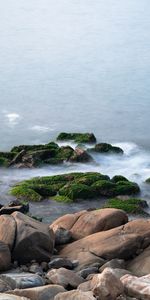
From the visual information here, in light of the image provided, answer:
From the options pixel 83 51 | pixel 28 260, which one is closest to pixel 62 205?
pixel 28 260

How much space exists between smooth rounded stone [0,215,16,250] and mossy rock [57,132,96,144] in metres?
22.3

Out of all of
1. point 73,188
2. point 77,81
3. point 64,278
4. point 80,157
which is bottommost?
point 64,278

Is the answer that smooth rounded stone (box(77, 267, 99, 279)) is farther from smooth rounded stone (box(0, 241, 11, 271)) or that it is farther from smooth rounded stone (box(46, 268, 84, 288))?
smooth rounded stone (box(0, 241, 11, 271))

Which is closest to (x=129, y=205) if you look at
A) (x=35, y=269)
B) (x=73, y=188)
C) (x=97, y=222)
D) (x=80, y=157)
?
(x=73, y=188)

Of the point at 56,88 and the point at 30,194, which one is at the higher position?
the point at 56,88

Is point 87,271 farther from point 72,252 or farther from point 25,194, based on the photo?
point 25,194

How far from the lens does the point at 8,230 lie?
20656mm

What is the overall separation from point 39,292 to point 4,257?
4062mm

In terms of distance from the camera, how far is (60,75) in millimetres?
61688

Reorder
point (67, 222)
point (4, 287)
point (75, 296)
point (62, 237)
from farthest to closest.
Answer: point (67, 222)
point (62, 237)
point (4, 287)
point (75, 296)

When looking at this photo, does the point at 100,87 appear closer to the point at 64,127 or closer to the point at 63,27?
the point at 64,127

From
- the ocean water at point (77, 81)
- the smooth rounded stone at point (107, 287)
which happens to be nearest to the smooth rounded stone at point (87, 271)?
the smooth rounded stone at point (107, 287)

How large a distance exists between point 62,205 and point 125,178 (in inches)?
208

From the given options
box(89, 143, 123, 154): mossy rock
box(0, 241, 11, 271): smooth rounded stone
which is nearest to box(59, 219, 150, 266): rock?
box(0, 241, 11, 271): smooth rounded stone
